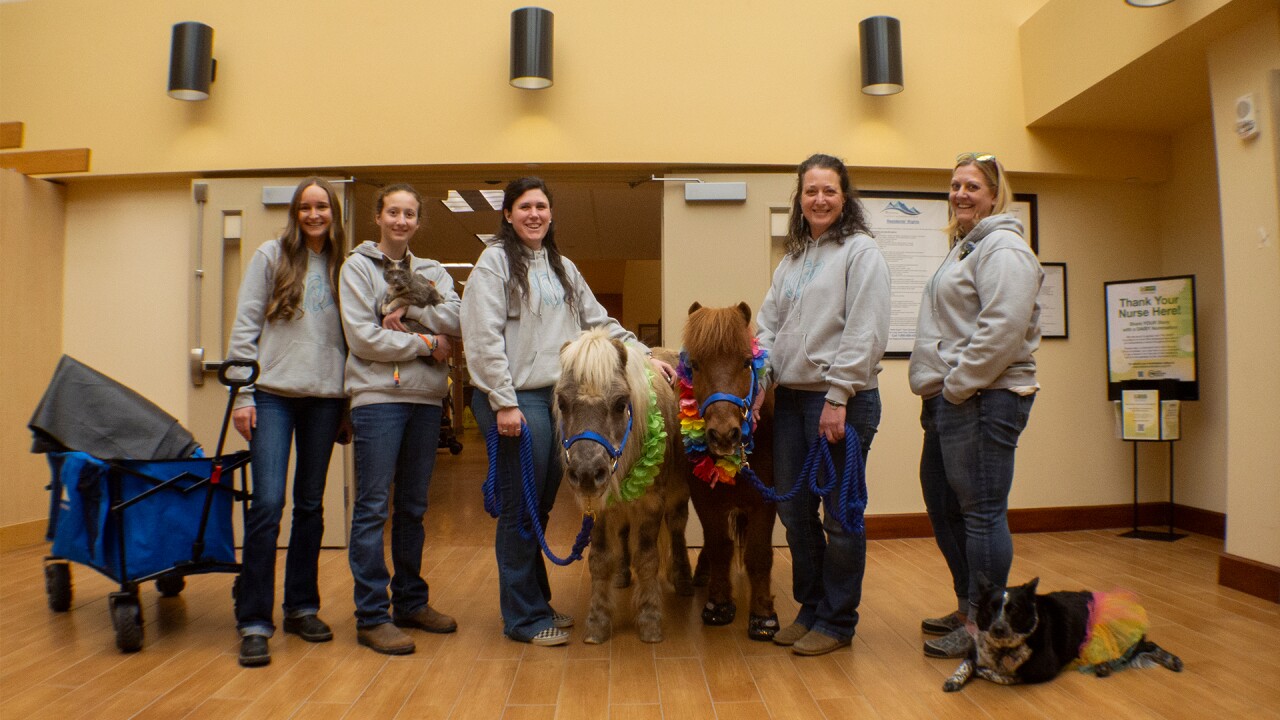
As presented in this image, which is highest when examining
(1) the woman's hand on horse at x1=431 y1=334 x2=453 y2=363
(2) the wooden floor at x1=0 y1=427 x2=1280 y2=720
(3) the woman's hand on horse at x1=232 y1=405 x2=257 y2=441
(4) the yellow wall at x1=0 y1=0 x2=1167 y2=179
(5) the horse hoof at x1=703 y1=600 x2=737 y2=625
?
(4) the yellow wall at x1=0 y1=0 x2=1167 y2=179

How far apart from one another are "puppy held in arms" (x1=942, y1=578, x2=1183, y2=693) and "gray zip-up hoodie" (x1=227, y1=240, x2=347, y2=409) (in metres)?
2.47

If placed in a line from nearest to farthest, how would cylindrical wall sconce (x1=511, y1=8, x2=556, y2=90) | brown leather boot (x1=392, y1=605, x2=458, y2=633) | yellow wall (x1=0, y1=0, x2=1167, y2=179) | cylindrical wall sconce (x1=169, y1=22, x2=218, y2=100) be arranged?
brown leather boot (x1=392, y1=605, x2=458, y2=633)
cylindrical wall sconce (x1=511, y1=8, x2=556, y2=90)
cylindrical wall sconce (x1=169, y1=22, x2=218, y2=100)
yellow wall (x1=0, y1=0, x2=1167, y2=179)

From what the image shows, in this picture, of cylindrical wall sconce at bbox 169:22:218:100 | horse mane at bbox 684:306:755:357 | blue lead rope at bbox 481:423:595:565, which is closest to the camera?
horse mane at bbox 684:306:755:357

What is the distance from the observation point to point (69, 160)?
4.84 meters

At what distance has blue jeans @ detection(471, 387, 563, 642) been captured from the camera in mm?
2865

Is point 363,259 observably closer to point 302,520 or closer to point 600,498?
point 302,520

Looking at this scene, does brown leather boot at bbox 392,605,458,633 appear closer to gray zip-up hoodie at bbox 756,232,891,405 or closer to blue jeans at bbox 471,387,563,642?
blue jeans at bbox 471,387,563,642

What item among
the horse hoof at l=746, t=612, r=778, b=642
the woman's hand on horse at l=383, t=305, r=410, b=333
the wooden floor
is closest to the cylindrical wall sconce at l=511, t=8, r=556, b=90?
the woman's hand on horse at l=383, t=305, r=410, b=333

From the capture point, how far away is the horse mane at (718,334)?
105 inches

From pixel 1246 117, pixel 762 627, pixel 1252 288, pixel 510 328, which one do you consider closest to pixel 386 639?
pixel 510 328

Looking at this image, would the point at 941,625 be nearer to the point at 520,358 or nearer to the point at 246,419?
the point at 520,358

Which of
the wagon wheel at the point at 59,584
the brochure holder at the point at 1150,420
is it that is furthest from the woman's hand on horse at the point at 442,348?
the brochure holder at the point at 1150,420

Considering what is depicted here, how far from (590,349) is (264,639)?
5.27 feet

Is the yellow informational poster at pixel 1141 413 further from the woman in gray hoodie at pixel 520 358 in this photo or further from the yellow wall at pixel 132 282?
the yellow wall at pixel 132 282
